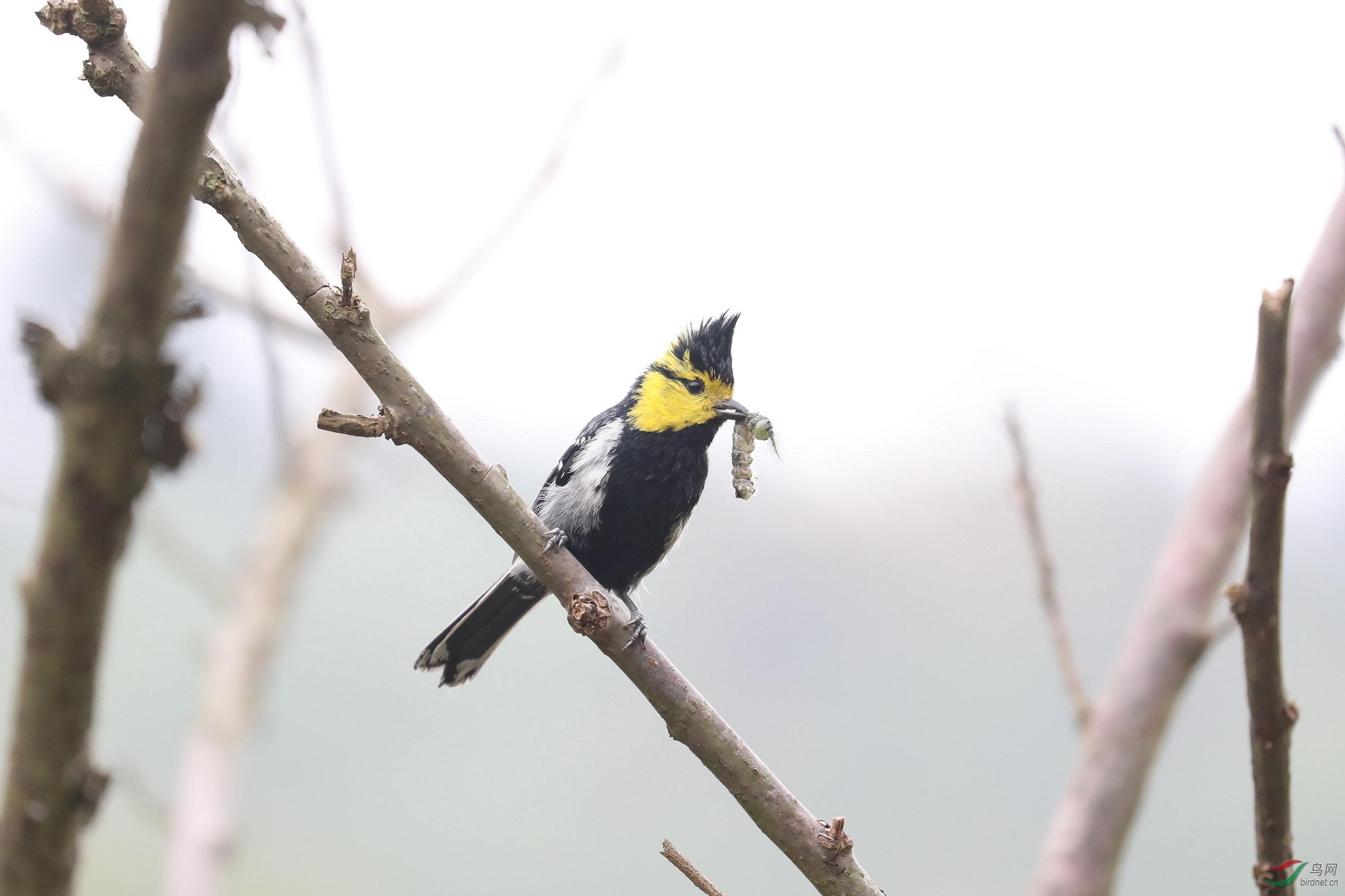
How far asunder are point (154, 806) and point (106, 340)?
4454mm

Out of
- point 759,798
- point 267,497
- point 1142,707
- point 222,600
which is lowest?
point 759,798

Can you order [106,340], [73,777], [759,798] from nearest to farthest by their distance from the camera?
[106,340] → [73,777] → [759,798]

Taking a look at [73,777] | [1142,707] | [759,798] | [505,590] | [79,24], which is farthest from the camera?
[505,590]

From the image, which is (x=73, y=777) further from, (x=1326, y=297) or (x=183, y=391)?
(x=1326, y=297)

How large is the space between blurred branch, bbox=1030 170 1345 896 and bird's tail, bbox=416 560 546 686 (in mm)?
1583

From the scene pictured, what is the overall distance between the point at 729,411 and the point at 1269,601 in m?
1.88

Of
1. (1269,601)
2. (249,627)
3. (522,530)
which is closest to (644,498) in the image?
(522,530)

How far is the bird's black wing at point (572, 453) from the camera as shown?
130 inches

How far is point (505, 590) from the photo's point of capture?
3027 millimetres

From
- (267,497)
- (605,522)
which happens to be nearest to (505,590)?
(605,522)

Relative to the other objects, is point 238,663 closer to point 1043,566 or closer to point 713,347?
point 713,347

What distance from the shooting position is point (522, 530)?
1.79 m

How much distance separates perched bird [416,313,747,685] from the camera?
3.00 m

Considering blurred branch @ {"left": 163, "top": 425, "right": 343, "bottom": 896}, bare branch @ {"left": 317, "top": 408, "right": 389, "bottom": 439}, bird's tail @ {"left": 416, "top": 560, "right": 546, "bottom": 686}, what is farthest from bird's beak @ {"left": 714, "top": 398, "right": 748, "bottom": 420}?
blurred branch @ {"left": 163, "top": 425, "right": 343, "bottom": 896}
